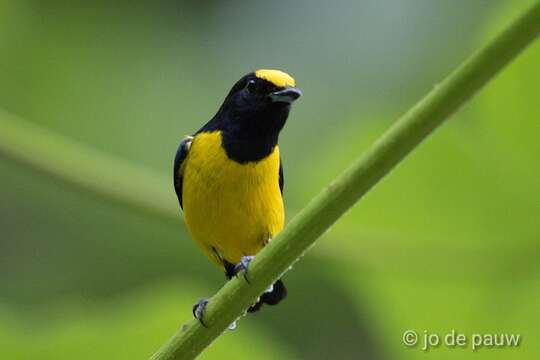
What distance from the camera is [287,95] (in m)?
0.85

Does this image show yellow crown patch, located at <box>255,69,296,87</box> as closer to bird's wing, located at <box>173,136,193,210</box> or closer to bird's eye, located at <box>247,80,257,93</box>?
bird's eye, located at <box>247,80,257,93</box>

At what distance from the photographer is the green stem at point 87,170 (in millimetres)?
805

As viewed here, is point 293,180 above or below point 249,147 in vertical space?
below

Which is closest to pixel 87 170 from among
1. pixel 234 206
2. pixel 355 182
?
pixel 234 206

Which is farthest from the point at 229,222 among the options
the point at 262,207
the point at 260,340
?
the point at 260,340

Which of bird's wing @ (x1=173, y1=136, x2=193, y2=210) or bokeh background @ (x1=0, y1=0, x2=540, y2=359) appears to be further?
bird's wing @ (x1=173, y1=136, x2=193, y2=210)

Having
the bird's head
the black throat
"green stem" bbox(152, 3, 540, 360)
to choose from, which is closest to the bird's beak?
the bird's head

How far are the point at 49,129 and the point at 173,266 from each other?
0.66 feet

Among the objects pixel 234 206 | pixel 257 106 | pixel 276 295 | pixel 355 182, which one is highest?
pixel 257 106

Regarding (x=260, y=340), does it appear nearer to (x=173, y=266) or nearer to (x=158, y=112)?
(x=173, y=266)

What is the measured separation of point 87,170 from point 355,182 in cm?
46

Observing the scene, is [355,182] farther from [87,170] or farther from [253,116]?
[253,116]

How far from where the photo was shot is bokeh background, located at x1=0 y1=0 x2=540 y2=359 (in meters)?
0.71

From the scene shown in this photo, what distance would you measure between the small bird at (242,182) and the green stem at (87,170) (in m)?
0.10
